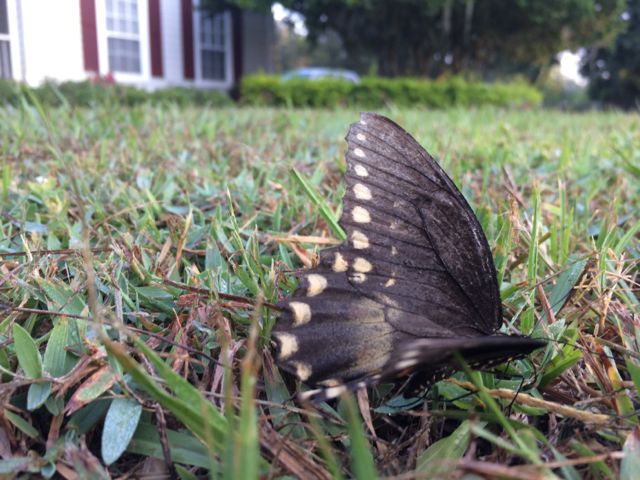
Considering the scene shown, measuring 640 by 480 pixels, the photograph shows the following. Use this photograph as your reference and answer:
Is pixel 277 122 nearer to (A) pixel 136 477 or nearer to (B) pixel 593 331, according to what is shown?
(B) pixel 593 331

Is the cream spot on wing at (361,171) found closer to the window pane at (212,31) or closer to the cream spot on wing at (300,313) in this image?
the cream spot on wing at (300,313)

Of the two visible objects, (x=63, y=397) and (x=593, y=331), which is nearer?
(x=63, y=397)

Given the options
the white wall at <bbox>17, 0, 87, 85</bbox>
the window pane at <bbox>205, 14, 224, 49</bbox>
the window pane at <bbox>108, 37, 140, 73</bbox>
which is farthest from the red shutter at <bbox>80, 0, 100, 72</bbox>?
the window pane at <bbox>205, 14, 224, 49</bbox>

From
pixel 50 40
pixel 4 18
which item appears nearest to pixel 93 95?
pixel 50 40

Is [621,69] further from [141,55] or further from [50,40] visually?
[50,40]

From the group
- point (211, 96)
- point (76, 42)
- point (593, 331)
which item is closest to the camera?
point (593, 331)

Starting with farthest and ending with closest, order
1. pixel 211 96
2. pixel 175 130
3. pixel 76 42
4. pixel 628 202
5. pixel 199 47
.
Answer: pixel 199 47 < pixel 211 96 < pixel 76 42 < pixel 175 130 < pixel 628 202

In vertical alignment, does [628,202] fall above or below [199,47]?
below

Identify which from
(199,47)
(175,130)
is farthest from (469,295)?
(199,47)
